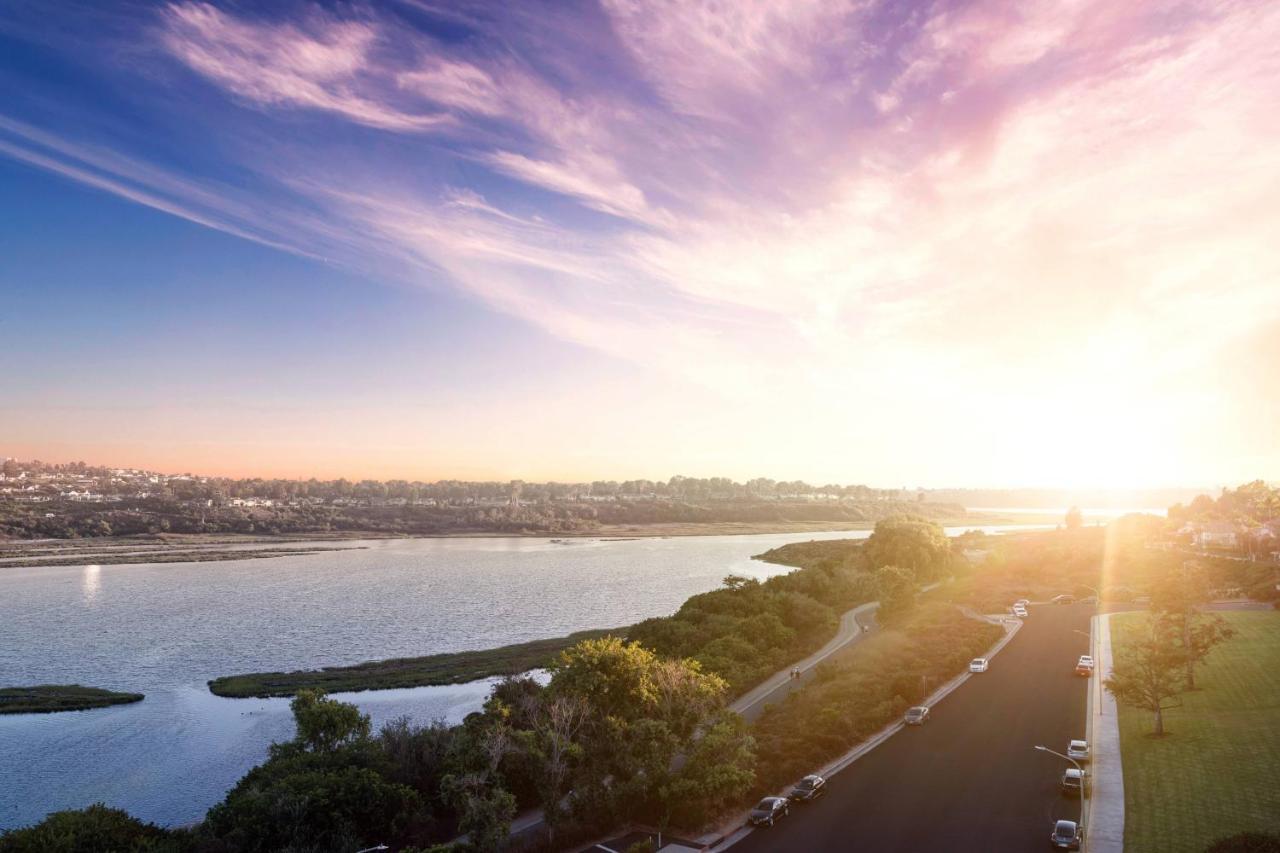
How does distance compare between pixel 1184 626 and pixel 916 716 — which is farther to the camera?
pixel 1184 626

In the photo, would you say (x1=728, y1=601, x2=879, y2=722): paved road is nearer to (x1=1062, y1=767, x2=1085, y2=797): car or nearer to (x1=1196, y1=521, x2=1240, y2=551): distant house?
(x1=1062, y1=767, x2=1085, y2=797): car

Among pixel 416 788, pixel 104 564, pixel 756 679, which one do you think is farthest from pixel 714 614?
pixel 104 564

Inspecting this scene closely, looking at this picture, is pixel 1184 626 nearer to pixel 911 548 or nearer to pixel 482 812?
pixel 482 812

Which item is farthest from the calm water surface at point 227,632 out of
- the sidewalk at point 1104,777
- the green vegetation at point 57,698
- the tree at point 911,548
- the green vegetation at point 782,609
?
the sidewalk at point 1104,777

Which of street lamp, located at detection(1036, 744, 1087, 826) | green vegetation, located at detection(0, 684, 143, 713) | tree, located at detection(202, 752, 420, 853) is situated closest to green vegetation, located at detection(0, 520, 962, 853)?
tree, located at detection(202, 752, 420, 853)

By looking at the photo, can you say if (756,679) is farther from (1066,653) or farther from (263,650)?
(263,650)

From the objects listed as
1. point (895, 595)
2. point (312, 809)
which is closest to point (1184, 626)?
point (895, 595)
